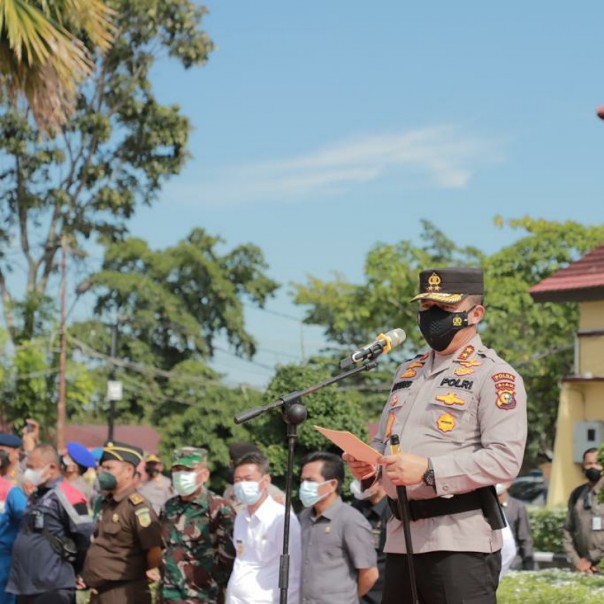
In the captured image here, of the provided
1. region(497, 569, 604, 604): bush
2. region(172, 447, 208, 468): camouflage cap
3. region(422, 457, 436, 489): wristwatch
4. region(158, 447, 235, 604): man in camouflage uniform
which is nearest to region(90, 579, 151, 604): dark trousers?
region(158, 447, 235, 604): man in camouflage uniform

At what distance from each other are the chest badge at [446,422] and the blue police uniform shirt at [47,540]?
5.17m

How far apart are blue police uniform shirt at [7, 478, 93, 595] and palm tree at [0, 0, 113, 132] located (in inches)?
156

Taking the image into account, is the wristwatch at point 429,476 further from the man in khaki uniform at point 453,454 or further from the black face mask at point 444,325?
the black face mask at point 444,325

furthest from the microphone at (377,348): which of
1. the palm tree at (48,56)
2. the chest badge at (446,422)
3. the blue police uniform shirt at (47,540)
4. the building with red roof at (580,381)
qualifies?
the building with red roof at (580,381)

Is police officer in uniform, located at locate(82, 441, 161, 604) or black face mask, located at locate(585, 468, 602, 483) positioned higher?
black face mask, located at locate(585, 468, 602, 483)

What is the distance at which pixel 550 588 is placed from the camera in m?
7.90

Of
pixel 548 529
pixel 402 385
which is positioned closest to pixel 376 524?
Answer: pixel 402 385

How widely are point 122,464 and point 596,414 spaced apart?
1090 cm

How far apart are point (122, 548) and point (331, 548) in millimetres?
1769

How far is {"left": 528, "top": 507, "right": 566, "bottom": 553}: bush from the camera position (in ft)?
48.2

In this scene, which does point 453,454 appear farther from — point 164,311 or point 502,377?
point 164,311

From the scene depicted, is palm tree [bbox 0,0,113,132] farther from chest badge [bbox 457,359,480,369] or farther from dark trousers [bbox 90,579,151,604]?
chest badge [bbox 457,359,480,369]

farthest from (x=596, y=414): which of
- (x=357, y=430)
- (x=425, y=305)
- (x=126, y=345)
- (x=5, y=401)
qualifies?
(x=126, y=345)

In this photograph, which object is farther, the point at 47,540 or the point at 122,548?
the point at 47,540
